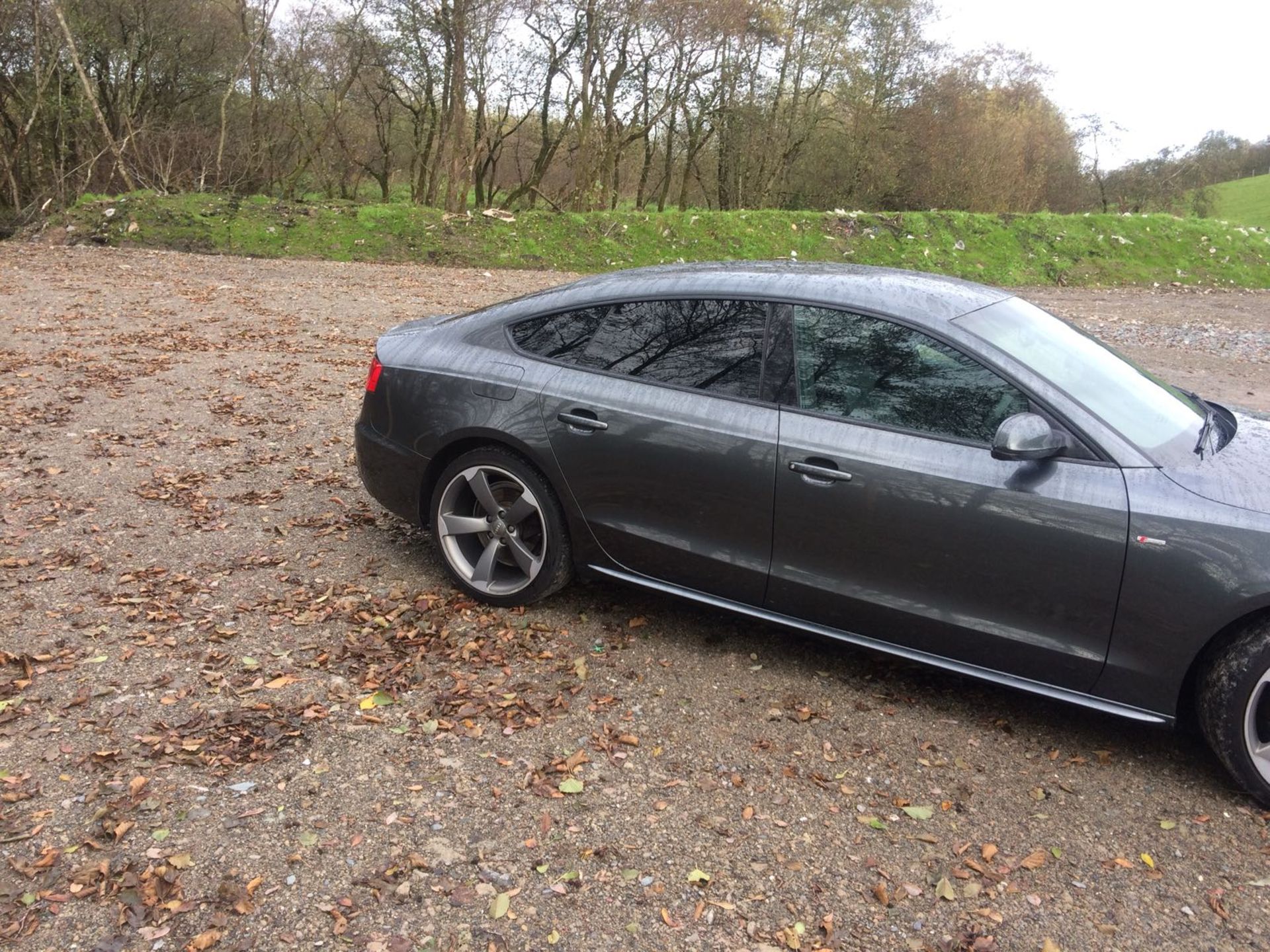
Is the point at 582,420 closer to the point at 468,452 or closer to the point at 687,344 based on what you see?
the point at 687,344

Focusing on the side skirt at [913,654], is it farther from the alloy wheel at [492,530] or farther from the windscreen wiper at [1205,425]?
the windscreen wiper at [1205,425]

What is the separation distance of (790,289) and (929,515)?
113cm

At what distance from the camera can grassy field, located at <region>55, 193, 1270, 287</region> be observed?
20.0m

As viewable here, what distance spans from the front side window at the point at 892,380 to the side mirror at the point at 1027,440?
5.8 inches

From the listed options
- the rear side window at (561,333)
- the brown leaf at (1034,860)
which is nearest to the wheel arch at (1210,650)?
the brown leaf at (1034,860)

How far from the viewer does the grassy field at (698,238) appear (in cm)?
1995

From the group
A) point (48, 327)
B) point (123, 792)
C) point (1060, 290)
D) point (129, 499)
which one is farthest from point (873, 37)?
point (123, 792)

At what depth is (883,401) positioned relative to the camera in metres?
3.70

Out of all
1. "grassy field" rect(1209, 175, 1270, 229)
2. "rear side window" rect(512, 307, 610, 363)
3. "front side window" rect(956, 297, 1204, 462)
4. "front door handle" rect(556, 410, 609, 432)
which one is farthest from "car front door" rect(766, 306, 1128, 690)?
"grassy field" rect(1209, 175, 1270, 229)

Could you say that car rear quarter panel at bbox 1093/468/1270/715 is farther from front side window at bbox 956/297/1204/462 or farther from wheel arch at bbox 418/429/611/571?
wheel arch at bbox 418/429/611/571

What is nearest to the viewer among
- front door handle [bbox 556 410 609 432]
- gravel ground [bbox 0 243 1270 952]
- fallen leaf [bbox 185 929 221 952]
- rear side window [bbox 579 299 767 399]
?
fallen leaf [bbox 185 929 221 952]

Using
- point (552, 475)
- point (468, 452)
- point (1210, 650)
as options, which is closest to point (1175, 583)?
point (1210, 650)

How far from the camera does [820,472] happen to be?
145 inches

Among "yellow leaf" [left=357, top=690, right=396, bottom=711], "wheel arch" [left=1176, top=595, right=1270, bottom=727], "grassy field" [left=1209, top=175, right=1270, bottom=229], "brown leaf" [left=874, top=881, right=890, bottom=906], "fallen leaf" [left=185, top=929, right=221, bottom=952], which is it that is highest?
"grassy field" [left=1209, top=175, right=1270, bottom=229]
